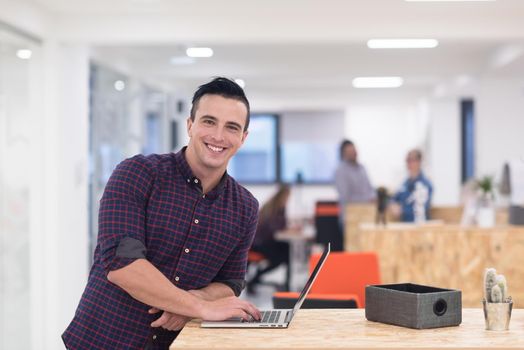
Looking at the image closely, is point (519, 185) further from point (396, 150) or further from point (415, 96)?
point (396, 150)

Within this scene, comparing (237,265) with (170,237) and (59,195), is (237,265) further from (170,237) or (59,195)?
(59,195)

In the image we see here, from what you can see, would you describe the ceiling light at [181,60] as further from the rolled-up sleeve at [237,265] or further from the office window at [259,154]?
the rolled-up sleeve at [237,265]

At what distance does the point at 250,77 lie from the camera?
11836mm

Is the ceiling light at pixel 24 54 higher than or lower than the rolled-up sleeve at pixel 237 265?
higher

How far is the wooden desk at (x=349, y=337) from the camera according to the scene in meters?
2.32

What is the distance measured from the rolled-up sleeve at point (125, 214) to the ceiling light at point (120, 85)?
7.16 m

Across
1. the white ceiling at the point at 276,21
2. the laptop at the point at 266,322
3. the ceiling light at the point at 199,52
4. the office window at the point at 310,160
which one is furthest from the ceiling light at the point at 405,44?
the office window at the point at 310,160

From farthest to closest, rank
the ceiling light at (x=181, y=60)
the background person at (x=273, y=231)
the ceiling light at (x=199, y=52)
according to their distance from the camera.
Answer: the ceiling light at (x=181, y=60), the background person at (x=273, y=231), the ceiling light at (x=199, y=52)

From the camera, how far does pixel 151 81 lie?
11.5 meters

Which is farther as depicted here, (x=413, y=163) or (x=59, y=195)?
(x=413, y=163)

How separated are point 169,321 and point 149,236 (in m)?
0.28

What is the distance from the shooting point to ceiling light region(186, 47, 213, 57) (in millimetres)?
9300

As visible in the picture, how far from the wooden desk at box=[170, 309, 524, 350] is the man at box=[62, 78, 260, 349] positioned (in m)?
0.14

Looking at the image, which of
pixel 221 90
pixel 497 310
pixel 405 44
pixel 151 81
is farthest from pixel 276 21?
pixel 151 81
